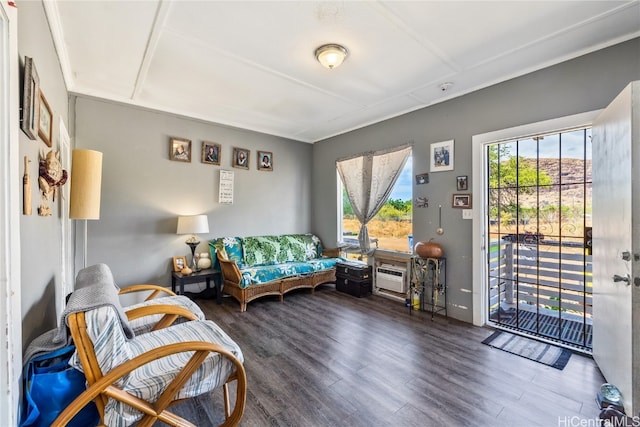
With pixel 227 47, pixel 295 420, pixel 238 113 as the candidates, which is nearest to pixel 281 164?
pixel 238 113

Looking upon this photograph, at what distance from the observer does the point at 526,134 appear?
272cm

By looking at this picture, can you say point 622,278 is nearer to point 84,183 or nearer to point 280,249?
point 280,249

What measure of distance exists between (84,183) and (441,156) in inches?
145

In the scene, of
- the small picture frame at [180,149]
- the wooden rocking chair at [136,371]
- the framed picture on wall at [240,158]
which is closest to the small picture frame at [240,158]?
the framed picture on wall at [240,158]

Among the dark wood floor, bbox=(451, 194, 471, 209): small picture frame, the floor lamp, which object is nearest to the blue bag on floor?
the dark wood floor

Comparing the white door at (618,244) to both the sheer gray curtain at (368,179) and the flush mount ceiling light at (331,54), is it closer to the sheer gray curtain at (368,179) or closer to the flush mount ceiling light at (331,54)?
the flush mount ceiling light at (331,54)

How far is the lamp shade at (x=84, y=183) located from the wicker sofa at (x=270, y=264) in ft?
5.36

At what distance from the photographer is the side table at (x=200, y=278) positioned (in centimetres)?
356

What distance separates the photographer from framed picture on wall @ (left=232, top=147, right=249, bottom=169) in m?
4.38

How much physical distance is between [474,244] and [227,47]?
3.12 meters

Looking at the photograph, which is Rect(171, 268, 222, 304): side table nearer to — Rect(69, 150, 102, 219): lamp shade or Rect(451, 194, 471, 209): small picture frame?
Rect(69, 150, 102, 219): lamp shade

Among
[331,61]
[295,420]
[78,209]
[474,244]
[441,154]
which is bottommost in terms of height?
[295,420]

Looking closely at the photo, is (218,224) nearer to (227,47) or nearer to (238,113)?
(238,113)

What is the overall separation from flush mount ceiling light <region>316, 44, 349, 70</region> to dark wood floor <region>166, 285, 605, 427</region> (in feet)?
8.39
